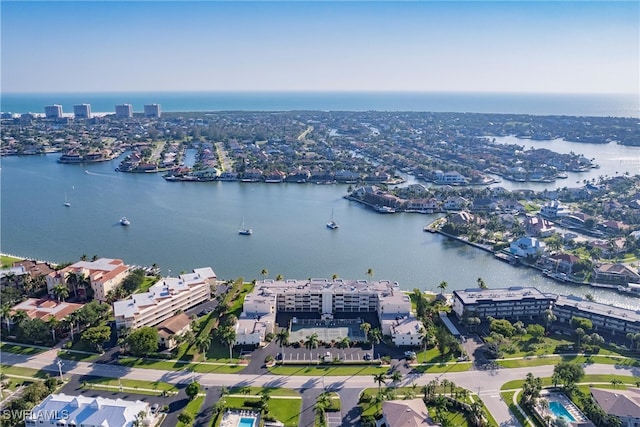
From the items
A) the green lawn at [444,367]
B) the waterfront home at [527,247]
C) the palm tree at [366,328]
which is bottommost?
the green lawn at [444,367]

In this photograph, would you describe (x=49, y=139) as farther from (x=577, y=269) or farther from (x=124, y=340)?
(x=577, y=269)

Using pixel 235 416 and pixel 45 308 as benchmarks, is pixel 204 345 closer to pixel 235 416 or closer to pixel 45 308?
pixel 235 416

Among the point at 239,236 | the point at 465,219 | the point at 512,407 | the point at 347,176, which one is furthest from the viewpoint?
the point at 347,176

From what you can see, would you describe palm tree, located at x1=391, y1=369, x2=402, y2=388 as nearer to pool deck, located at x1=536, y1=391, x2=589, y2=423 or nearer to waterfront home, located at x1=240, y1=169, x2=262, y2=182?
pool deck, located at x1=536, y1=391, x2=589, y2=423

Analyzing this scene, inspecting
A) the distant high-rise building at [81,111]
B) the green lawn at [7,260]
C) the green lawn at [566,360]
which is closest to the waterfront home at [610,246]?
the green lawn at [566,360]

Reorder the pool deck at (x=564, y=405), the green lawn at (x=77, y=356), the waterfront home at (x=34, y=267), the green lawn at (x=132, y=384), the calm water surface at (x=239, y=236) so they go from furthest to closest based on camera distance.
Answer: the calm water surface at (x=239, y=236) < the waterfront home at (x=34, y=267) < the green lawn at (x=77, y=356) < the green lawn at (x=132, y=384) < the pool deck at (x=564, y=405)

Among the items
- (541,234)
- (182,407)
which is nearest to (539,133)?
(541,234)

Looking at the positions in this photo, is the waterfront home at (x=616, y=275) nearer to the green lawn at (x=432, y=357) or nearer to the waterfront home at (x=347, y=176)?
the green lawn at (x=432, y=357)

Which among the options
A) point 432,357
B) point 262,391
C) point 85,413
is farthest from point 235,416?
point 432,357
